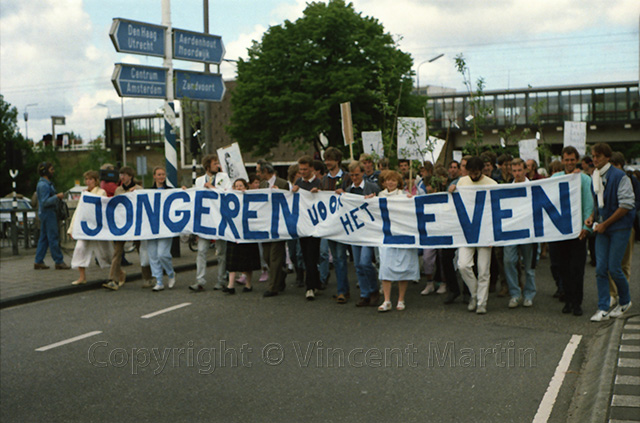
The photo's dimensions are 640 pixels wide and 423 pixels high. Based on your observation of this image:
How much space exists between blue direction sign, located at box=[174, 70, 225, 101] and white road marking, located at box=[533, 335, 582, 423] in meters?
11.7

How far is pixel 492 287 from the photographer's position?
1105 cm

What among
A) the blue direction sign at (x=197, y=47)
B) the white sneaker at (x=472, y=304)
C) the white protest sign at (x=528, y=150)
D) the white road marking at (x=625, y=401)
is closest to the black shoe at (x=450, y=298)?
the white sneaker at (x=472, y=304)

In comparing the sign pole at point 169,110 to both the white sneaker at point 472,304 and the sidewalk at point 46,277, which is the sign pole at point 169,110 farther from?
the white sneaker at point 472,304

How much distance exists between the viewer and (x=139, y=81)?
52.5 feet

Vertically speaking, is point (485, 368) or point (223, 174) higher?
point (223, 174)

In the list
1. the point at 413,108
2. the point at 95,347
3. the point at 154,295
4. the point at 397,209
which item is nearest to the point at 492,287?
the point at 397,209

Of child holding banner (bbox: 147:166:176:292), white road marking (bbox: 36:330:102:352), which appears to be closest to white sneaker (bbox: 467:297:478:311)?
white road marking (bbox: 36:330:102:352)

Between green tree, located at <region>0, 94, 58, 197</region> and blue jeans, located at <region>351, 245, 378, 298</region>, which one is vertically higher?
green tree, located at <region>0, 94, 58, 197</region>

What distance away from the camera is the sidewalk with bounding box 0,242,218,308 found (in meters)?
11.6

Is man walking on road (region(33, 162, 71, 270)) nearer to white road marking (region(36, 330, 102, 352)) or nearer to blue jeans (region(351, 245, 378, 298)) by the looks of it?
white road marking (region(36, 330, 102, 352))

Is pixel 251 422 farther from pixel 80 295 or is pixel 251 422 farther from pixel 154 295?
pixel 80 295

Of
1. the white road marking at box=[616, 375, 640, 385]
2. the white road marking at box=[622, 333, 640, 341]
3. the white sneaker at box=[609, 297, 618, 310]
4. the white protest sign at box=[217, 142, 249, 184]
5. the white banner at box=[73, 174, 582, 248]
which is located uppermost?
the white protest sign at box=[217, 142, 249, 184]

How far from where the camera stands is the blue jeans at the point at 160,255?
1209 cm

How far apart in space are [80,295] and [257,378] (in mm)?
6315
